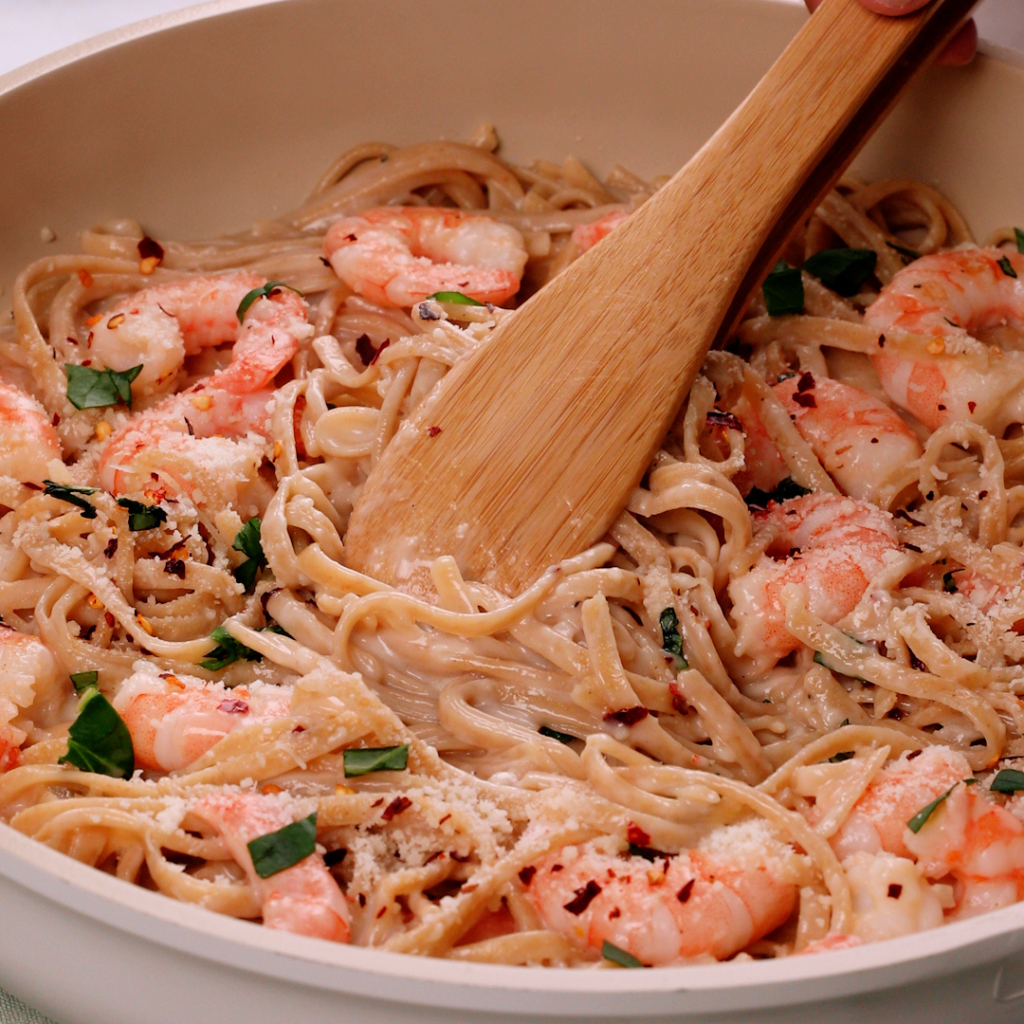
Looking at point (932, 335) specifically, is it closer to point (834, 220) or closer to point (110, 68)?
point (834, 220)

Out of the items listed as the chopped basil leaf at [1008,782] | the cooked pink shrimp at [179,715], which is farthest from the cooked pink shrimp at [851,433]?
the cooked pink shrimp at [179,715]

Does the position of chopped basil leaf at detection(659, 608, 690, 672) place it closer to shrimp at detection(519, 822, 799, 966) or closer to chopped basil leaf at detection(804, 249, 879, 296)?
shrimp at detection(519, 822, 799, 966)

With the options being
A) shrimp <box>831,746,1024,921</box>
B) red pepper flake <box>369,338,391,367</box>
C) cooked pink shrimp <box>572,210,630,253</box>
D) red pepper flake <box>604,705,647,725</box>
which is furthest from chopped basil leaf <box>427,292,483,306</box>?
shrimp <box>831,746,1024,921</box>

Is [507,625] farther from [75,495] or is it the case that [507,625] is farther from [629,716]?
[75,495]

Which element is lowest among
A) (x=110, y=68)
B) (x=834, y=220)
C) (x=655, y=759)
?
(x=655, y=759)

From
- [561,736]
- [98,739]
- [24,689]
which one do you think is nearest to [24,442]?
[24,689]

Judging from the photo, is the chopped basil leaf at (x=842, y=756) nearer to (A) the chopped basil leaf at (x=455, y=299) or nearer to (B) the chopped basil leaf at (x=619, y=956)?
(B) the chopped basil leaf at (x=619, y=956)

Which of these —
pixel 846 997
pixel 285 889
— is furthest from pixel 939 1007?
pixel 285 889
